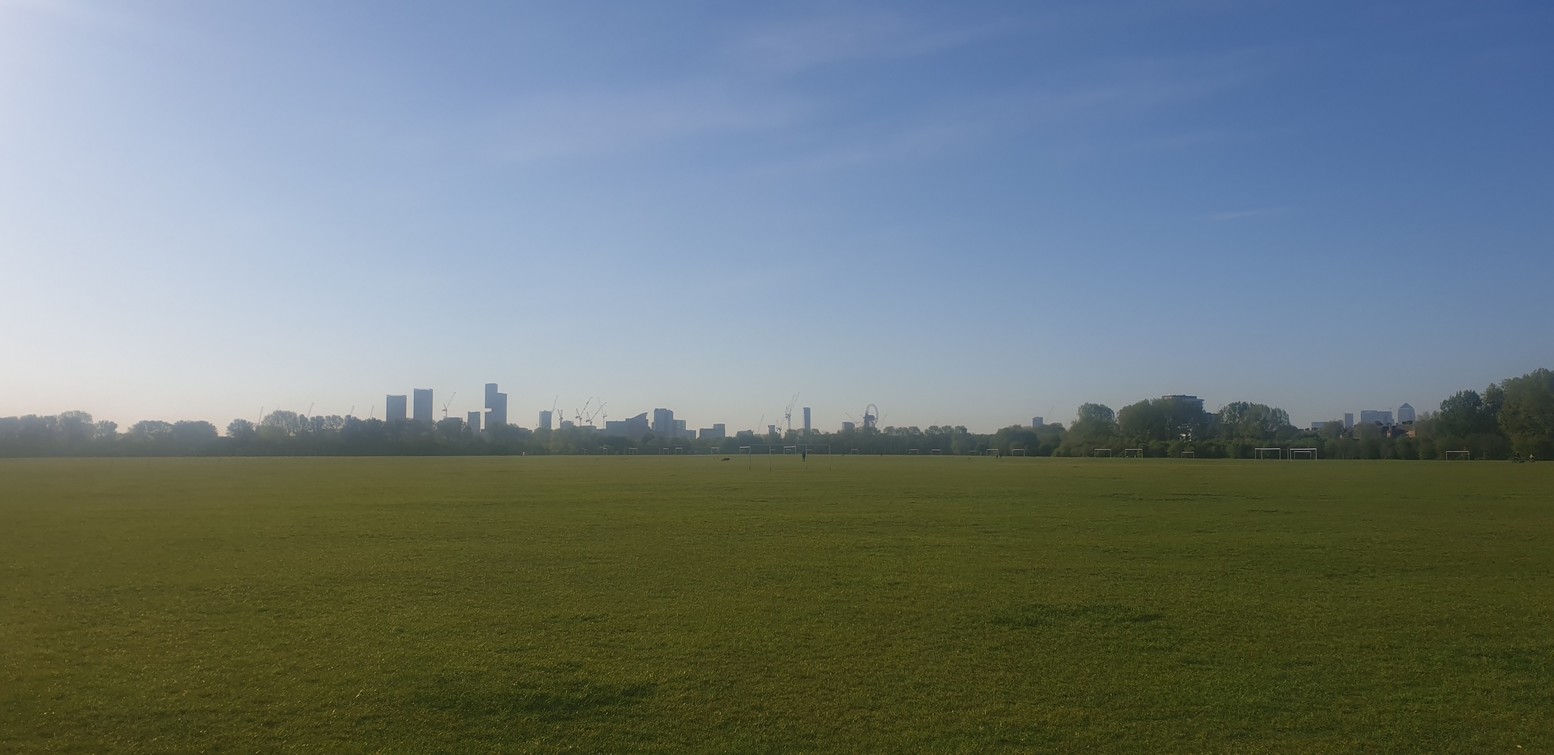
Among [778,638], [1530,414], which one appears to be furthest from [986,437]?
[778,638]

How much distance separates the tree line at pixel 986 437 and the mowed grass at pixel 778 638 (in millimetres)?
91660

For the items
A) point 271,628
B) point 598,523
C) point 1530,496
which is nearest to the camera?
point 271,628

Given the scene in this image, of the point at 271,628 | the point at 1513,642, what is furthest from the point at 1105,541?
the point at 271,628

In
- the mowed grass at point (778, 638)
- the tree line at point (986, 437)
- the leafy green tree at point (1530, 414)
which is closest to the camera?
the mowed grass at point (778, 638)

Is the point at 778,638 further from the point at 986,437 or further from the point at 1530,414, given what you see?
the point at 986,437

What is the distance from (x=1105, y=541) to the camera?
16094 millimetres

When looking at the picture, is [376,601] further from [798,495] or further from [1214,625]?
[798,495]

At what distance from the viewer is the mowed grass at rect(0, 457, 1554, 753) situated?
20.2ft

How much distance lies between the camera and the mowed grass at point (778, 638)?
6.16m

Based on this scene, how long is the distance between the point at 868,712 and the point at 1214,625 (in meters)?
4.41

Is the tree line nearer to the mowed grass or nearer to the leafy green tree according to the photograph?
the leafy green tree

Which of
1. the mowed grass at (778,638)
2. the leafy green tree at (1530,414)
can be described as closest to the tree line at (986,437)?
the leafy green tree at (1530,414)

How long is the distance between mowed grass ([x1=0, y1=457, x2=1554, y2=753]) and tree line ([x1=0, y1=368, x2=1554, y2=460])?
301ft

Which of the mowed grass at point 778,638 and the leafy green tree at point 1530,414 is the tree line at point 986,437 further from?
the mowed grass at point 778,638
